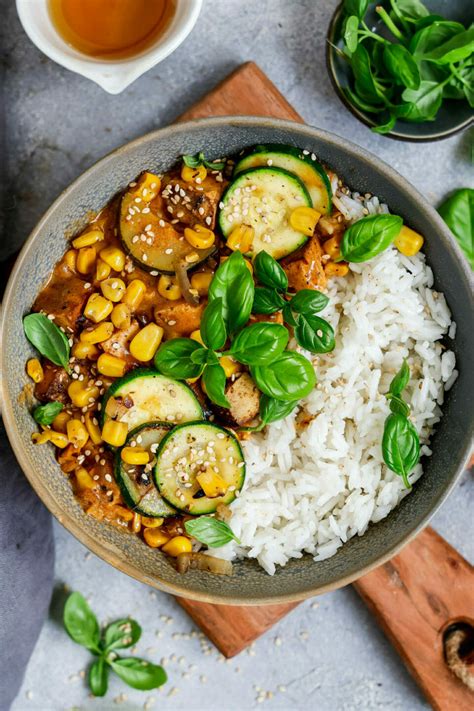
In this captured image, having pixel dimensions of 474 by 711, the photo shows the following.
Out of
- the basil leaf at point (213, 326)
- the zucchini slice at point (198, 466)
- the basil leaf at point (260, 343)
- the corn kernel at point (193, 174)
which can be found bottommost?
the zucchini slice at point (198, 466)

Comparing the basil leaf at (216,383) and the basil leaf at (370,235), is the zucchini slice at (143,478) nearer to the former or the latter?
the basil leaf at (216,383)

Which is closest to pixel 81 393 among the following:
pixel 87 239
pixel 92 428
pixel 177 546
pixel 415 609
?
pixel 92 428

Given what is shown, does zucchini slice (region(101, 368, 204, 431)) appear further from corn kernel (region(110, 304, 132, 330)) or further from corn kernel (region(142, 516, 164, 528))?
corn kernel (region(142, 516, 164, 528))

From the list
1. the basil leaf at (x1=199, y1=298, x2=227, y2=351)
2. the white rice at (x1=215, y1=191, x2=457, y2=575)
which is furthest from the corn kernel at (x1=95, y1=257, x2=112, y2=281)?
the white rice at (x1=215, y1=191, x2=457, y2=575)

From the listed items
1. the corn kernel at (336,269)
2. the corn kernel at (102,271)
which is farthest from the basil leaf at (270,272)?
the corn kernel at (102,271)

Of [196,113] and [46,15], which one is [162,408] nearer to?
[196,113]

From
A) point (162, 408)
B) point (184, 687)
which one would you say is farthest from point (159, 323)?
point (184, 687)

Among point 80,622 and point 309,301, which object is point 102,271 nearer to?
point 309,301

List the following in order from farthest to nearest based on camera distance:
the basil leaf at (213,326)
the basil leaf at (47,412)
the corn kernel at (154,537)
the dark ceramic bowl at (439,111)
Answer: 1. the dark ceramic bowl at (439,111)
2. the corn kernel at (154,537)
3. the basil leaf at (47,412)
4. the basil leaf at (213,326)
